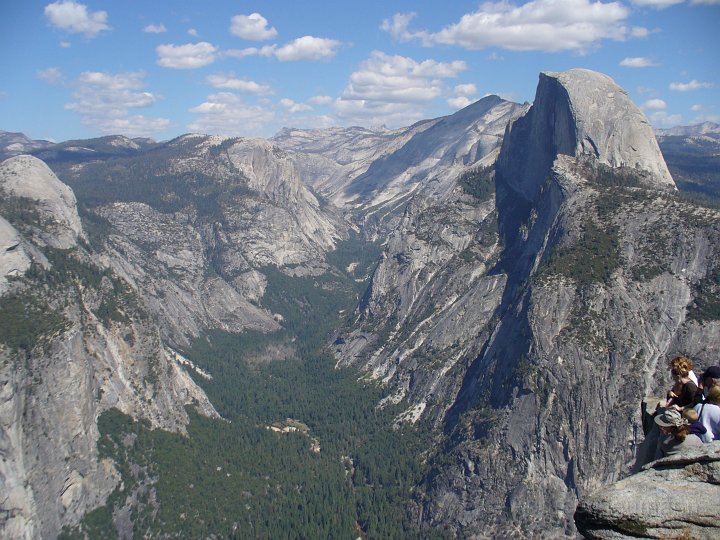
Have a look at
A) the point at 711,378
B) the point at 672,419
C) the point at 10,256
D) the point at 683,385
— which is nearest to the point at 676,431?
the point at 672,419

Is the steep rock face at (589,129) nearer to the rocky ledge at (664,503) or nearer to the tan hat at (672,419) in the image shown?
the tan hat at (672,419)

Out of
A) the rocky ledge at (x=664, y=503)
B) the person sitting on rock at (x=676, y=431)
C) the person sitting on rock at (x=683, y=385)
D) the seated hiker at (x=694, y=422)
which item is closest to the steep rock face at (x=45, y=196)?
the rocky ledge at (x=664, y=503)

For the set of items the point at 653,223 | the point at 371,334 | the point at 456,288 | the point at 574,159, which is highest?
the point at 574,159

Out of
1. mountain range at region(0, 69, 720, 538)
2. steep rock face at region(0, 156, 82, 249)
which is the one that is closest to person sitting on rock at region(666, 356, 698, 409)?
mountain range at region(0, 69, 720, 538)

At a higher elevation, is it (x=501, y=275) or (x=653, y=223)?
(x=653, y=223)

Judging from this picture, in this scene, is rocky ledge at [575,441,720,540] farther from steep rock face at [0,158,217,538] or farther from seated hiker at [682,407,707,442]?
steep rock face at [0,158,217,538]

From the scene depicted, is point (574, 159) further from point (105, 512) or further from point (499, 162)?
point (105, 512)

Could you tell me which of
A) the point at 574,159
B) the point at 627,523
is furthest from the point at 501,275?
the point at 627,523
